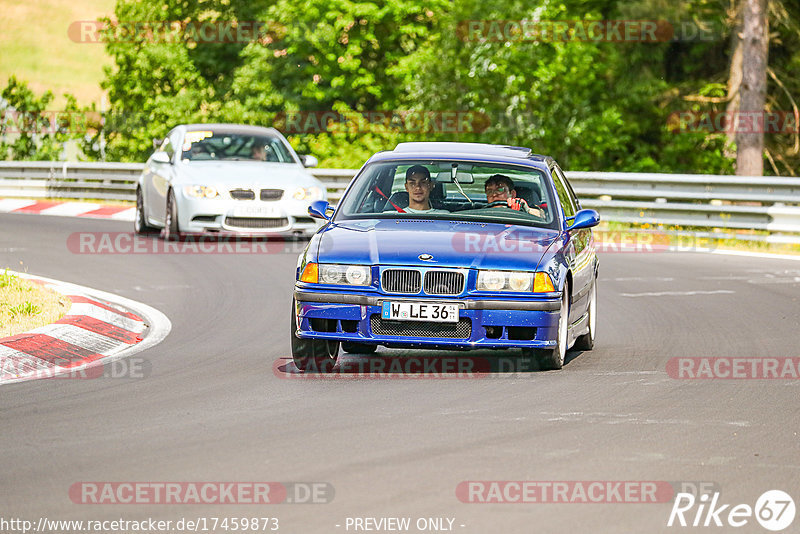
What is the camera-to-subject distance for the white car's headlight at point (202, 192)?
19547 mm

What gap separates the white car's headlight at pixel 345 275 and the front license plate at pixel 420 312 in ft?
0.72

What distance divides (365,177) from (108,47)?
151ft

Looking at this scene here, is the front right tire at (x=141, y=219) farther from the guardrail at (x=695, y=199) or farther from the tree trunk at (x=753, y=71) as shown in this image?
the tree trunk at (x=753, y=71)

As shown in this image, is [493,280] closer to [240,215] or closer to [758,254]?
[240,215]

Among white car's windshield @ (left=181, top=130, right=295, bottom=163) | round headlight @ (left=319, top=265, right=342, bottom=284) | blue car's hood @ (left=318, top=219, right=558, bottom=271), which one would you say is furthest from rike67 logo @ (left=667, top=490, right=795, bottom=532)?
white car's windshield @ (left=181, top=130, right=295, bottom=163)

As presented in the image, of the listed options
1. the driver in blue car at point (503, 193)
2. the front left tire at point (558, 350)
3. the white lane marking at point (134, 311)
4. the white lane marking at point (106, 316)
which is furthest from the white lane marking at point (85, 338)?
the front left tire at point (558, 350)

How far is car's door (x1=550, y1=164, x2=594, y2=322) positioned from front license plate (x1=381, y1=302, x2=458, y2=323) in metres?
1.12

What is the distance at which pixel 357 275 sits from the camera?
9367 millimetres

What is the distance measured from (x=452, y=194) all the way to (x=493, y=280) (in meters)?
1.58

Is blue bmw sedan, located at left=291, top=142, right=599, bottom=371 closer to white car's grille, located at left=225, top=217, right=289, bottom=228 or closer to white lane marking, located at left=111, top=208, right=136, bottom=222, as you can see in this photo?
white car's grille, located at left=225, top=217, right=289, bottom=228

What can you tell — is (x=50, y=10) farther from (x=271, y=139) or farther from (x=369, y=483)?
(x=369, y=483)

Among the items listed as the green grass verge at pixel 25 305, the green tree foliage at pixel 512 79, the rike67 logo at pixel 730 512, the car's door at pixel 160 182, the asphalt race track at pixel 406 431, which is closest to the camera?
the rike67 logo at pixel 730 512

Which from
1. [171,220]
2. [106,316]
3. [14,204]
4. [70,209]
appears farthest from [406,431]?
[14,204]

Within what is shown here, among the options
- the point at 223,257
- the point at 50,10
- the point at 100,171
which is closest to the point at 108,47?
the point at 100,171
